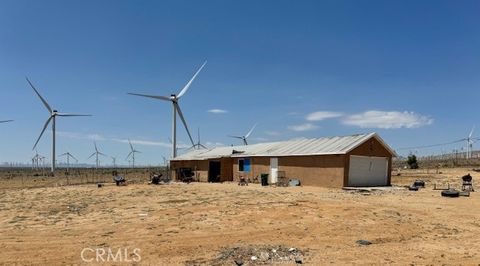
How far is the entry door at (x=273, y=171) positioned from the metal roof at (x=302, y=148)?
49 centimetres

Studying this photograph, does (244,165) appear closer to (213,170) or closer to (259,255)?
(213,170)

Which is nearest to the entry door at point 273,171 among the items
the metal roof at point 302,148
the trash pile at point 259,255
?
the metal roof at point 302,148

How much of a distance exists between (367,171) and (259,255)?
2230cm

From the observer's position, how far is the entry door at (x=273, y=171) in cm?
3419

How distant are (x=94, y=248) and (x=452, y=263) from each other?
7.46m

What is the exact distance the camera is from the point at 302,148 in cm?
3312

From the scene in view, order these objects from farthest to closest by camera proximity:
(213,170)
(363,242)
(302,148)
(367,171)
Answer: (213,170) → (302,148) → (367,171) → (363,242)

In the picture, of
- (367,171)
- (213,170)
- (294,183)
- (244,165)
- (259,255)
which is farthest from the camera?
(213,170)

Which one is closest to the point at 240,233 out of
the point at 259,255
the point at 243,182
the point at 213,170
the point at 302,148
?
the point at 259,255

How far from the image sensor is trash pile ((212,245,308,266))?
894 cm

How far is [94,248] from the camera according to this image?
9977 mm

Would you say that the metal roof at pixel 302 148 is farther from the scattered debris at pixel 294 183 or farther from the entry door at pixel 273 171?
the scattered debris at pixel 294 183

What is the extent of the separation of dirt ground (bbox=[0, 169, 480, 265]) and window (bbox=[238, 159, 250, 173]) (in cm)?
2043

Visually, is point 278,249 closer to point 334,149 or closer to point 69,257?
point 69,257
